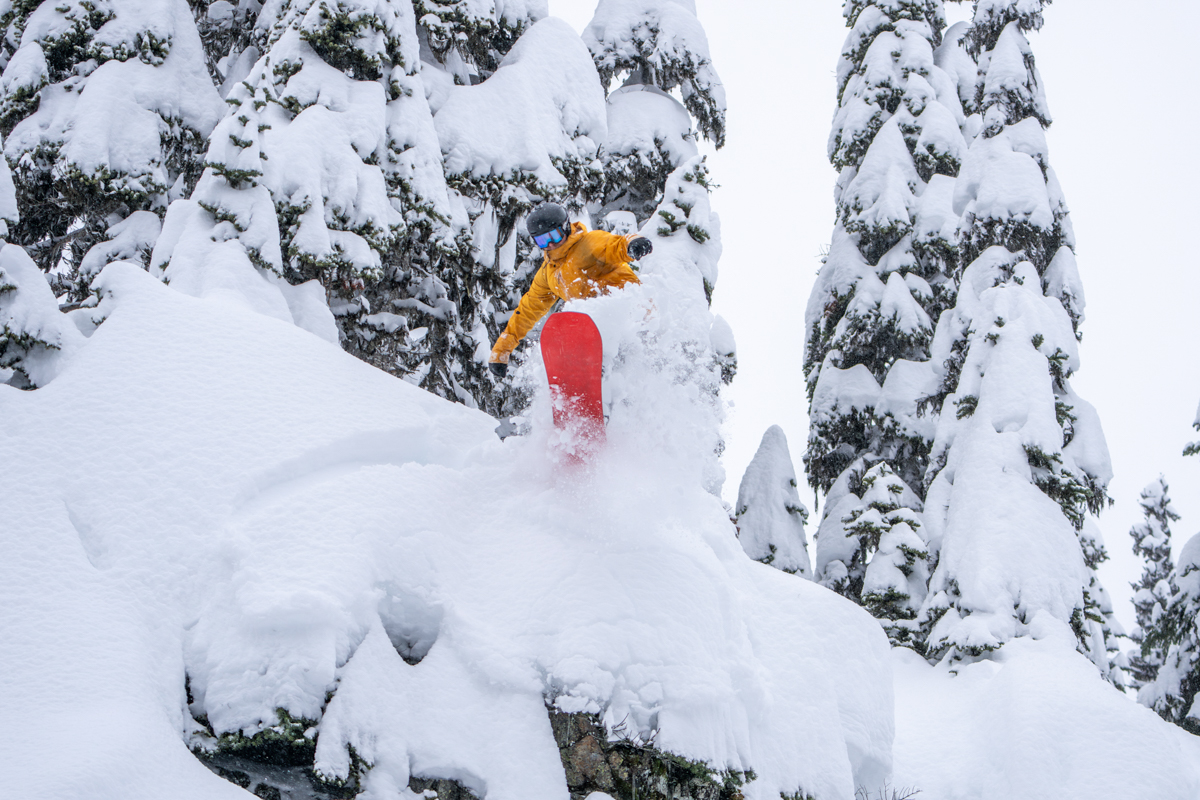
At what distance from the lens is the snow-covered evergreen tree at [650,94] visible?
13.0m

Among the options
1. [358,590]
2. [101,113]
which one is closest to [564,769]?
[358,590]

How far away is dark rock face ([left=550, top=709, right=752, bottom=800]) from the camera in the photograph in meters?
3.56

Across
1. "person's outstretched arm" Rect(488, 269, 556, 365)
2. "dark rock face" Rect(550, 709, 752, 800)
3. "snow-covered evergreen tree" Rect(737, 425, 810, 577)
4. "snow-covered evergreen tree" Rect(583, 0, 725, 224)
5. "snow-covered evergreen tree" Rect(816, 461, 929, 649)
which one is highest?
"snow-covered evergreen tree" Rect(583, 0, 725, 224)

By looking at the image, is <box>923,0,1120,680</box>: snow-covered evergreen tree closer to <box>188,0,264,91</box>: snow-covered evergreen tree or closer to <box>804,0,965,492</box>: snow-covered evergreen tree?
<box>804,0,965,492</box>: snow-covered evergreen tree

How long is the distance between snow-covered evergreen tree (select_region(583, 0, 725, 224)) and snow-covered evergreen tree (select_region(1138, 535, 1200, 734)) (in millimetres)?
9701

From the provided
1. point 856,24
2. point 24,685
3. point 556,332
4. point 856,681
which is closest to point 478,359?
point 556,332

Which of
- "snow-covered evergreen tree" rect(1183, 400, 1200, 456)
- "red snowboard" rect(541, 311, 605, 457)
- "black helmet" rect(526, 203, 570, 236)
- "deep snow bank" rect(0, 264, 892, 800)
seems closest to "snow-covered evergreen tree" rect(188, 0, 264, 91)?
"deep snow bank" rect(0, 264, 892, 800)

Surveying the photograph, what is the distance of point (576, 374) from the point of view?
16.1ft

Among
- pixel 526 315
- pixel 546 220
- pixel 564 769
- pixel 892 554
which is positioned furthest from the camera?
pixel 892 554

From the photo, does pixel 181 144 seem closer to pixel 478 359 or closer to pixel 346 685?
pixel 478 359

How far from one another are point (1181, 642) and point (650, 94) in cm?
1177

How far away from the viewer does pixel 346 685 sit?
3.35 metres

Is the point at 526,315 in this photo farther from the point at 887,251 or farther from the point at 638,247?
the point at 887,251

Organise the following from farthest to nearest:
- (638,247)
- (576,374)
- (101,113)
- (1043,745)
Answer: (101,113)
(1043,745)
(638,247)
(576,374)
